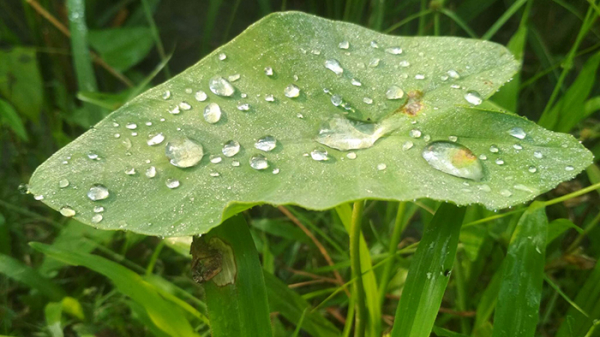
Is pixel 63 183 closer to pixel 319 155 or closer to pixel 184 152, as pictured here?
pixel 184 152

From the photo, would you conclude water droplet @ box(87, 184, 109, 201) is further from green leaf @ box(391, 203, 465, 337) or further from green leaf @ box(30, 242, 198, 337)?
green leaf @ box(391, 203, 465, 337)

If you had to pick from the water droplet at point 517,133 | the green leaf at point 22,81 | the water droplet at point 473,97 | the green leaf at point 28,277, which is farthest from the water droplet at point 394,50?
the green leaf at point 22,81

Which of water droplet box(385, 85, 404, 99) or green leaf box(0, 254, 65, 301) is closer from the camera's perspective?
water droplet box(385, 85, 404, 99)

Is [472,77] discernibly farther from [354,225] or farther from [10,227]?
[10,227]

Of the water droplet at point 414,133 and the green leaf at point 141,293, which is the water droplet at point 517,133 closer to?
the water droplet at point 414,133

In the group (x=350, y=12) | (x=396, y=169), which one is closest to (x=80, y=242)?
(x=396, y=169)

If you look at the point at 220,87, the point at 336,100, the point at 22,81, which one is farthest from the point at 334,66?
the point at 22,81

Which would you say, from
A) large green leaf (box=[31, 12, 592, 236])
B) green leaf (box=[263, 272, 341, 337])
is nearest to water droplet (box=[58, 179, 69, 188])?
large green leaf (box=[31, 12, 592, 236])

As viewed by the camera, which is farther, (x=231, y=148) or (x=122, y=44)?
(x=122, y=44)
